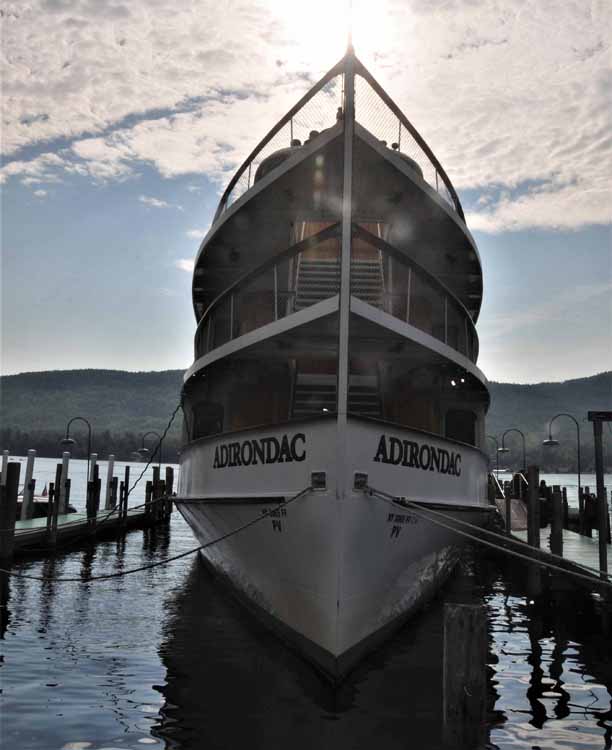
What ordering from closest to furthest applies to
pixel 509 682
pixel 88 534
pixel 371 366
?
pixel 509 682
pixel 371 366
pixel 88 534

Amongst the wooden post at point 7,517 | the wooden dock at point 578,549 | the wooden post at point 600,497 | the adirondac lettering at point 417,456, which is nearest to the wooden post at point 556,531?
the wooden dock at point 578,549

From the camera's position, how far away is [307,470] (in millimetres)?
7738

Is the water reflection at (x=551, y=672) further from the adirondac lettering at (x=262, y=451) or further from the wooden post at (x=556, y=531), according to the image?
the adirondac lettering at (x=262, y=451)

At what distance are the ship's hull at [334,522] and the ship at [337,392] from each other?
0.08ft

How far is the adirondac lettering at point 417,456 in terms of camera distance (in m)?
8.02

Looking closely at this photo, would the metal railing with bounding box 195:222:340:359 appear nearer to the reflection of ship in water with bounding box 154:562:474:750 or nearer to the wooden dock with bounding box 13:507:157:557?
→ the reflection of ship in water with bounding box 154:562:474:750

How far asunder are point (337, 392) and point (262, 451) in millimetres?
1590

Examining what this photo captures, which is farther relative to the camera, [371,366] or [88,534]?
[88,534]

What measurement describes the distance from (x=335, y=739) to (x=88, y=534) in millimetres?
17627

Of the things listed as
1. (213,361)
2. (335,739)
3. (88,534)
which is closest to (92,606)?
(213,361)

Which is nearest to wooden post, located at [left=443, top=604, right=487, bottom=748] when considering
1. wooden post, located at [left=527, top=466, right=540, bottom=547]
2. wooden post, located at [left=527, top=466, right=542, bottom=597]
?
wooden post, located at [left=527, top=466, right=542, bottom=597]

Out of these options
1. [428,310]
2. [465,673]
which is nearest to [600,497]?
[428,310]

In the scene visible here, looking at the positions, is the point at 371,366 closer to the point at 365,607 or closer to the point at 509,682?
the point at 365,607

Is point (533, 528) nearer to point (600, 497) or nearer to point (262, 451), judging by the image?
point (600, 497)
